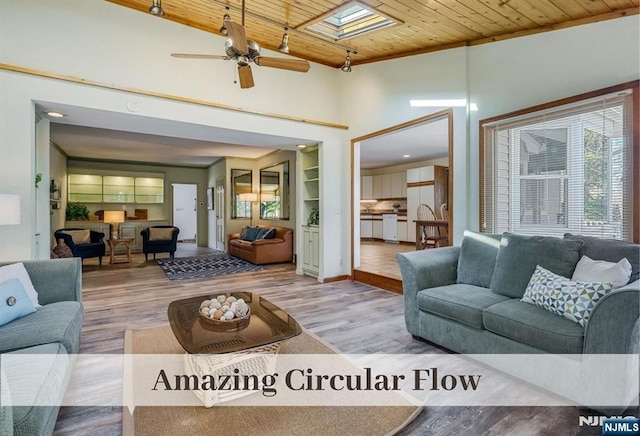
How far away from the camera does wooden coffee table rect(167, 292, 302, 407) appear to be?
5.87 feet

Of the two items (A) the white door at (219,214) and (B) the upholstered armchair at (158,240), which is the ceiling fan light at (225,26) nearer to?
(B) the upholstered armchair at (158,240)

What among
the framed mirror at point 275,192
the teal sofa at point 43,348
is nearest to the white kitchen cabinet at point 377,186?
the framed mirror at point 275,192

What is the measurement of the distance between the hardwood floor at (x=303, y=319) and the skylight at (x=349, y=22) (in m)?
3.21

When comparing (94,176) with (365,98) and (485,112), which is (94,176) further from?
(485,112)

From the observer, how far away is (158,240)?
7449 millimetres

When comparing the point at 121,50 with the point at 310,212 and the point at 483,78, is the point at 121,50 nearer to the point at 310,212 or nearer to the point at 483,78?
the point at 310,212

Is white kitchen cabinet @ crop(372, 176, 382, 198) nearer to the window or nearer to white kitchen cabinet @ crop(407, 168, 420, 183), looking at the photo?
white kitchen cabinet @ crop(407, 168, 420, 183)

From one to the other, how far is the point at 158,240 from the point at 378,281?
211 inches

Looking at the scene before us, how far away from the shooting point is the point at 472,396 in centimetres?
205

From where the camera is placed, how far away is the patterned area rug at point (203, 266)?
18.6 feet

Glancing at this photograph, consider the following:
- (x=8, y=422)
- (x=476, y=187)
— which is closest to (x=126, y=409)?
(x=8, y=422)

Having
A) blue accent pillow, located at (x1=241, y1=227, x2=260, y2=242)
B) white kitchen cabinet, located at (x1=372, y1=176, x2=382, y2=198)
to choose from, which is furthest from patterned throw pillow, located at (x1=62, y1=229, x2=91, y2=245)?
white kitchen cabinet, located at (x1=372, y1=176, x2=382, y2=198)

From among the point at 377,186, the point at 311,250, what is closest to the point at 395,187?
the point at 377,186

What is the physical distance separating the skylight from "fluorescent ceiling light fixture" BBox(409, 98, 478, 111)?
3.30 feet
